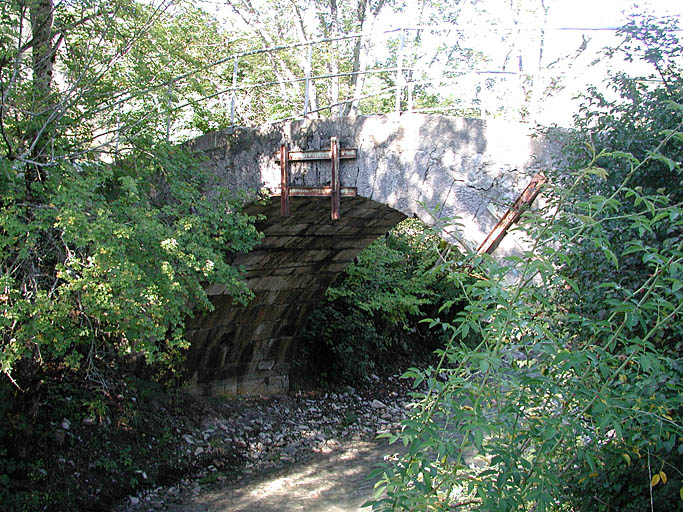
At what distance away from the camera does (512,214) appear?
4.55 m

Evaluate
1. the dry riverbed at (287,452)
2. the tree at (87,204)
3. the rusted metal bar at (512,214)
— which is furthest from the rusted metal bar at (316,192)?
the dry riverbed at (287,452)

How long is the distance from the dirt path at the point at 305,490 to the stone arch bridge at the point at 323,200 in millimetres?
2060

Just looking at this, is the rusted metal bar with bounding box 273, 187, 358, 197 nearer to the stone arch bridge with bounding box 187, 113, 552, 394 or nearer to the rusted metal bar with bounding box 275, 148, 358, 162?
Answer: the stone arch bridge with bounding box 187, 113, 552, 394

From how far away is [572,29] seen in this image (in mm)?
4375

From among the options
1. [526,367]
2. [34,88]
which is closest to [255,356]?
[34,88]

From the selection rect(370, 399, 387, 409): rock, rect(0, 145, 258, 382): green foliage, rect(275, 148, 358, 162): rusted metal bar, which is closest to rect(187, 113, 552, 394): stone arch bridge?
rect(275, 148, 358, 162): rusted metal bar

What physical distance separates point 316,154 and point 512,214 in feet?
6.59

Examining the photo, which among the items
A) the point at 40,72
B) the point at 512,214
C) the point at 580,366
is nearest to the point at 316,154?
the point at 512,214

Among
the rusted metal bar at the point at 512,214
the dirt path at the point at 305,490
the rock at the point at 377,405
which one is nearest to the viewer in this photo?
the rusted metal bar at the point at 512,214

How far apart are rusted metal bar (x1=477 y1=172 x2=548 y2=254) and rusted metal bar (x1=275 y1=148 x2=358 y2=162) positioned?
1530 mm

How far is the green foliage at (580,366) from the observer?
2.12 metres

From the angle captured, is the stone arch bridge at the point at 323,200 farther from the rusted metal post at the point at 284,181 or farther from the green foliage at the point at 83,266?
the green foliage at the point at 83,266

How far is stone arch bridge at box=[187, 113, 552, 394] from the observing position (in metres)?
4.75

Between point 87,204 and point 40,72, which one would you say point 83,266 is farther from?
point 40,72
